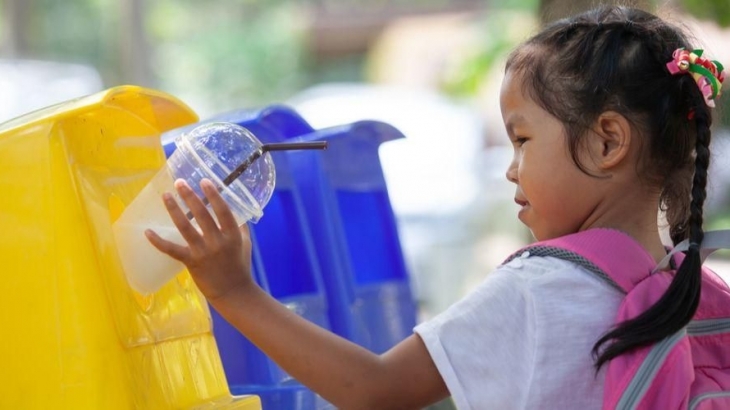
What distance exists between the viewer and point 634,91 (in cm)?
170

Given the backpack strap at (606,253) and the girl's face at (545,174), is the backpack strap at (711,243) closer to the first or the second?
the backpack strap at (606,253)

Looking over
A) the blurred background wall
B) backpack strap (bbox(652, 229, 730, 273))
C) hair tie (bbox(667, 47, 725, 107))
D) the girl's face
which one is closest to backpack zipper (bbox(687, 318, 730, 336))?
backpack strap (bbox(652, 229, 730, 273))

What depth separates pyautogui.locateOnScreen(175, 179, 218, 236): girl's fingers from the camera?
147 cm

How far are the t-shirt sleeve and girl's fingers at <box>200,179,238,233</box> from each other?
332 mm

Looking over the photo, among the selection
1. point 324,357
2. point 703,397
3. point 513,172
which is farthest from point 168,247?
point 703,397

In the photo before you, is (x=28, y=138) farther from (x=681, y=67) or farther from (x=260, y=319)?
(x=681, y=67)

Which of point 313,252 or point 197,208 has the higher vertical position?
point 197,208

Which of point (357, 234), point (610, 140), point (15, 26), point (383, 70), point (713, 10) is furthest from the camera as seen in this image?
point (383, 70)

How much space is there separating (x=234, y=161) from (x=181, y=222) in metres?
0.16

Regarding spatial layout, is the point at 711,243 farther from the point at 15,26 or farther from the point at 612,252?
the point at 15,26

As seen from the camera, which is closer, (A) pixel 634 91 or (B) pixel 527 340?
(B) pixel 527 340

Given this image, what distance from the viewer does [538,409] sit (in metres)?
1.54

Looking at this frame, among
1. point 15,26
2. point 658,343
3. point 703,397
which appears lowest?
point 703,397

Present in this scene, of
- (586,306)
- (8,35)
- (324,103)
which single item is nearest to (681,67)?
(586,306)
